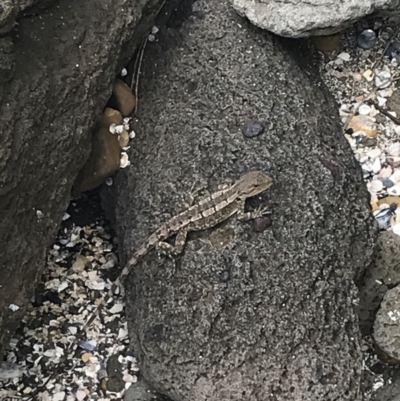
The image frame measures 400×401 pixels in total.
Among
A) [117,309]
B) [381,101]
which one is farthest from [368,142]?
[117,309]

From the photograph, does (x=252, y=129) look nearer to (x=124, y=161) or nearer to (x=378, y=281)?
(x=124, y=161)

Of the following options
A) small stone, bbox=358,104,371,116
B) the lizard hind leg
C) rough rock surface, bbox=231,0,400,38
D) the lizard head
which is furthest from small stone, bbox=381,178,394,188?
the lizard hind leg

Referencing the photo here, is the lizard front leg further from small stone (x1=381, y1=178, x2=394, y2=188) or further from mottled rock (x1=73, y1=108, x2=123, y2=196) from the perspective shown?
small stone (x1=381, y1=178, x2=394, y2=188)

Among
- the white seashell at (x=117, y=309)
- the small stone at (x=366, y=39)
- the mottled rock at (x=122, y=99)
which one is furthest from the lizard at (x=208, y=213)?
the small stone at (x=366, y=39)

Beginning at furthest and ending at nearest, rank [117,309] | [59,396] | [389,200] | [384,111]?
[384,111] < [389,200] < [117,309] < [59,396]

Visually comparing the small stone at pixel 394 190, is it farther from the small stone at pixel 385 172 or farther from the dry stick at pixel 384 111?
the dry stick at pixel 384 111
